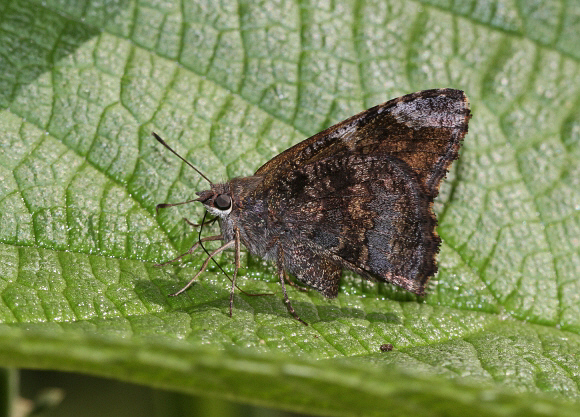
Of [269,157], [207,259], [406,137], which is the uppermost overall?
[406,137]

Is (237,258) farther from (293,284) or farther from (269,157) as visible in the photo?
(269,157)

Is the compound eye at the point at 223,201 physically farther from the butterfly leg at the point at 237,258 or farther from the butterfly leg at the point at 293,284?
the butterfly leg at the point at 293,284

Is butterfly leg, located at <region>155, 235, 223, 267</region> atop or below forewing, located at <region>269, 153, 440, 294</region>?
below

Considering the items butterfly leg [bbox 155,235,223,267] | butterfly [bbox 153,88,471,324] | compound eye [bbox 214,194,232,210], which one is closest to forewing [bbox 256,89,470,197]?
butterfly [bbox 153,88,471,324]

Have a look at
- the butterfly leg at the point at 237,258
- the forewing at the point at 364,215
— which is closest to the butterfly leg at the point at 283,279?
the forewing at the point at 364,215

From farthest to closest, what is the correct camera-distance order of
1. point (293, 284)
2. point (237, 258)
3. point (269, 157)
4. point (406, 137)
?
point (269, 157) < point (293, 284) < point (237, 258) < point (406, 137)

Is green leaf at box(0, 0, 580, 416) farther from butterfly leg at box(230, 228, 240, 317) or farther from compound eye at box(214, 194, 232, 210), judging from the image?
compound eye at box(214, 194, 232, 210)

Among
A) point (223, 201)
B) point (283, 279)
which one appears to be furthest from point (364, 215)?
point (223, 201)
